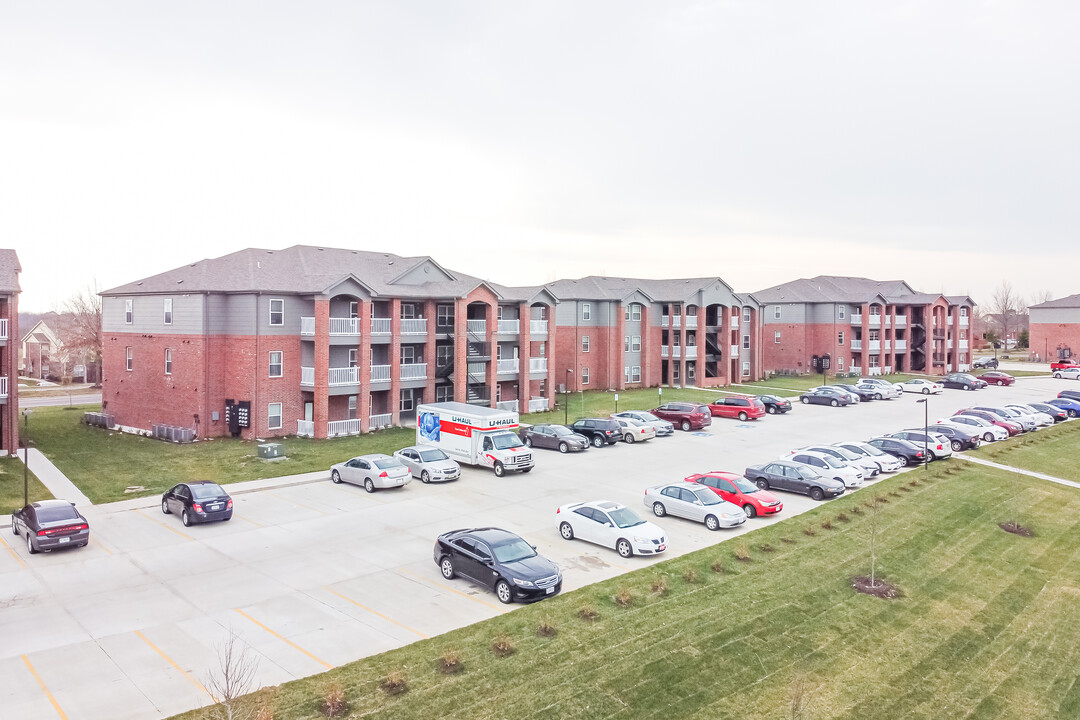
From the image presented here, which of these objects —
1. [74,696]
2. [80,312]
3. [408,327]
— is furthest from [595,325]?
[80,312]

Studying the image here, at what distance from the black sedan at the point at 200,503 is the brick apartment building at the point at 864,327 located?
2595 inches

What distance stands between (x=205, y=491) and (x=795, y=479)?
22.4 meters

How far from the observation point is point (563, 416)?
5147cm

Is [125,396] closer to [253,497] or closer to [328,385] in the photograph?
[328,385]

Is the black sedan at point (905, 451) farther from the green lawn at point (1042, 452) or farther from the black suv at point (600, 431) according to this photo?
the black suv at point (600, 431)

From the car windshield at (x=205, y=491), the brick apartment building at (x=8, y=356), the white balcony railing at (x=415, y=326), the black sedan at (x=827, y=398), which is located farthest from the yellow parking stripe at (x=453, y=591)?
the black sedan at (x=827, y=398)

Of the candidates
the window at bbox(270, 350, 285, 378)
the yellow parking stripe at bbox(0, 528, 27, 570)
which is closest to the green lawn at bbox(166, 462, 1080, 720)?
the yellow parking stripe at bbox(0, 528, 27, 570)

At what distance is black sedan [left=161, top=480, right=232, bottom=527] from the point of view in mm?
25219

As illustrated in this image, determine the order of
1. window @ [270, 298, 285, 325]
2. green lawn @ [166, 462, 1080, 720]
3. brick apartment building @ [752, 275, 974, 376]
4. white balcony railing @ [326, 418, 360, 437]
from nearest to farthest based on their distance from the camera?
green lawn @ [166, 462, 1080, 720] < window @ [270, 298, 285, 325] < white balcony railing @ [326, 418, 360, 437] < brick apartment building @ [752, 275, 974, 376]

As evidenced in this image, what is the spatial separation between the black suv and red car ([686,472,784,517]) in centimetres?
1256

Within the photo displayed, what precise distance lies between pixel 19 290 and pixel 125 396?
44.4ft

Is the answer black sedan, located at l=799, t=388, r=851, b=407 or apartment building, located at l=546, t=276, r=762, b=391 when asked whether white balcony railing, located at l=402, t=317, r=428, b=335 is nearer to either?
apartment building, located at l=546, t=276, r=762, b=391

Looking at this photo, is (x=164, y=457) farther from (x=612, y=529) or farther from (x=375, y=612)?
(x=612, y=529)

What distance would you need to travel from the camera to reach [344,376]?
42906 millimetres
